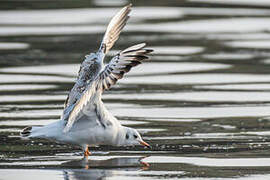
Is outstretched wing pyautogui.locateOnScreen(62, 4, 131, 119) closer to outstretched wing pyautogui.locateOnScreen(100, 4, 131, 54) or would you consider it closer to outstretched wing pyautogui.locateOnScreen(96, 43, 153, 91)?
outstretched wing pyautogui.locateOnScreen(100, 4, 131, 54)

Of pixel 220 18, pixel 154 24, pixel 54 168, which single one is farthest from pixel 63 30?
A: pixel 54 168

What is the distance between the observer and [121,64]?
10.8 meters

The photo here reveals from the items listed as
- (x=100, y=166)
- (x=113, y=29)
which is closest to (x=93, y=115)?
(x=100, y=166)

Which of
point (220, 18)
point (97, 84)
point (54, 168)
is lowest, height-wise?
point (54, 168)

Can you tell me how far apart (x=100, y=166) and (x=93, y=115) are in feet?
3.23

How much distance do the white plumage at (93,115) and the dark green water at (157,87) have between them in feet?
0.81

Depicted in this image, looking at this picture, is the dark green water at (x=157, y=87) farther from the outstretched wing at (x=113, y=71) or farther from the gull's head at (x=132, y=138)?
the outstretched wing at (x=113, y=71)

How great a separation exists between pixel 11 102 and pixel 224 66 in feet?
16.3

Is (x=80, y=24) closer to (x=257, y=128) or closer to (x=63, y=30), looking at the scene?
(x=63, y=30)

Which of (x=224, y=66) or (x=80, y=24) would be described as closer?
(x=224, y=66)

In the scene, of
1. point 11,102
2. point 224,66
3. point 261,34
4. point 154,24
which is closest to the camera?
point 11,102

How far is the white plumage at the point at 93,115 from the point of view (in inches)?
424

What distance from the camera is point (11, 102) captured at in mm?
14930

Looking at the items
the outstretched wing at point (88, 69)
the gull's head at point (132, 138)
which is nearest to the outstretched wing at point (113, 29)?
the outstretched wing at point (88, 69)
